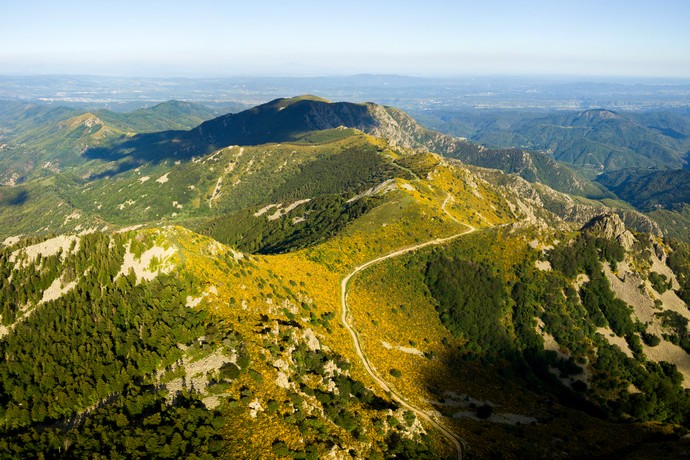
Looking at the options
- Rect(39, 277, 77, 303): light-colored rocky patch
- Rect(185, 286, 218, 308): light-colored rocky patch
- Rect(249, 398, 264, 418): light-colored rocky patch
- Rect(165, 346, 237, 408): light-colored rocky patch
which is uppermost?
Rect(185, 286, 218, 308): light-colored rocky patch

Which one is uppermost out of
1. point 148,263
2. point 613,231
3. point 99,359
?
point 148,263

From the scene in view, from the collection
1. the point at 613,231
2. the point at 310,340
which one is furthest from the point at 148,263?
the point at 613,231

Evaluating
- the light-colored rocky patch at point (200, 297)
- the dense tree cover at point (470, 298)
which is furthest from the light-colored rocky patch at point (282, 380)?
the dense tree cover at point (470, 298)

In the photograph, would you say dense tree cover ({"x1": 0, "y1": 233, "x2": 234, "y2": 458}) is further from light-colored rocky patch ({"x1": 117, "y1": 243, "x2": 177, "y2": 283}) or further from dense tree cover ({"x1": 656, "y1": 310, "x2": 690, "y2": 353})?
dense tree cover ({"x1": 656, "y1": 310, "x2": 690, "y2": 353})

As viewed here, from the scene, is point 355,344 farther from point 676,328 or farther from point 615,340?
point 676,328

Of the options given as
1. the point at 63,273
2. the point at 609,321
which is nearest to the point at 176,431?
the point at 63,273

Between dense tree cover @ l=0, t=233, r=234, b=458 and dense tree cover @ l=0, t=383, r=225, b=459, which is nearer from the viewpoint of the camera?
dense tree cover @ l=0, t=383, r=225, b=459

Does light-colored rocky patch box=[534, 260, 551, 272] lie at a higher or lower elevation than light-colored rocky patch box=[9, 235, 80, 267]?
lower

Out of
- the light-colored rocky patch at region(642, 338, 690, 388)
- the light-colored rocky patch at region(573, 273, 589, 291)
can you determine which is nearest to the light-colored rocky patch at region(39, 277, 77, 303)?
the light-colored rocky patch at region(573, 273, 589, 291)
